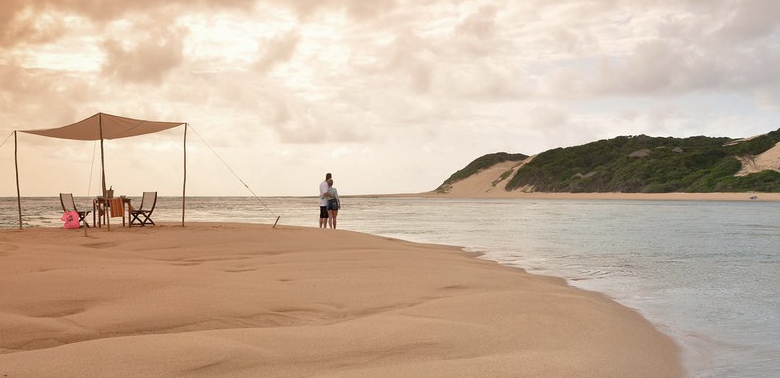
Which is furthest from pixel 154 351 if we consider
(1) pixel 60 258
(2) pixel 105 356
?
(1) pixel 60 258

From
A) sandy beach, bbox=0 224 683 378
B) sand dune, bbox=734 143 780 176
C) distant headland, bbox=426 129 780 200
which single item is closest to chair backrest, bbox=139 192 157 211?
sandy beach, bbox=0 224 683 378

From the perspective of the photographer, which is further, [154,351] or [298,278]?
[298,278]

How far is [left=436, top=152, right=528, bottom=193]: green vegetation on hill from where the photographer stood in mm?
123988

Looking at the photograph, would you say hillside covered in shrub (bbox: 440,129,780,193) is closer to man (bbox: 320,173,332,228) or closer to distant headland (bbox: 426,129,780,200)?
distant headland (bbox: 426,129,780,200)

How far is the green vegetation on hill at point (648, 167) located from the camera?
63562 mm

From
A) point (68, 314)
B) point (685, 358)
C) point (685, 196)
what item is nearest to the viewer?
point (685, 358)

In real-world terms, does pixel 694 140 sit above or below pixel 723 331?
above

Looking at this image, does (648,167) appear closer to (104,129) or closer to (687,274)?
(104,129)

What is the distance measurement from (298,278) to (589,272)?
4951mm

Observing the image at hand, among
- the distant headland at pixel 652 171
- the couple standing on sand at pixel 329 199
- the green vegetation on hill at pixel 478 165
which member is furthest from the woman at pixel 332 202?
the green vegetation on hill at pixel 478 165

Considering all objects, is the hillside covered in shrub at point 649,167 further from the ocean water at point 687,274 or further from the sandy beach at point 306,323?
the sandy beach at point 306,323

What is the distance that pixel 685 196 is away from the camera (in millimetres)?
60438

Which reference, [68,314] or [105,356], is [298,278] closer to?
[68,314]

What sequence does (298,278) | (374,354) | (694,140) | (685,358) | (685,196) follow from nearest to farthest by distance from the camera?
(374,354) < (685,358) < (298,278) < (685,196) < (694,140)
